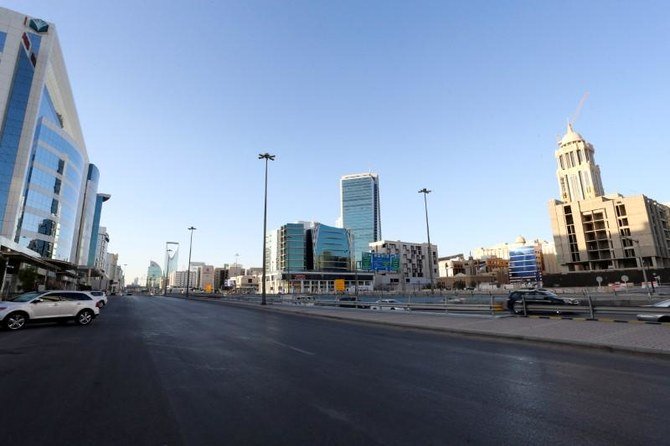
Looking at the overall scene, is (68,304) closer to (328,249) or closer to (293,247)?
(328,249)

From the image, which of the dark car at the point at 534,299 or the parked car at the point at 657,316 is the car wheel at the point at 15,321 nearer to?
the dark car at the point at 534,299

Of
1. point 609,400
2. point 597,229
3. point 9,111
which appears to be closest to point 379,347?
point 609,400

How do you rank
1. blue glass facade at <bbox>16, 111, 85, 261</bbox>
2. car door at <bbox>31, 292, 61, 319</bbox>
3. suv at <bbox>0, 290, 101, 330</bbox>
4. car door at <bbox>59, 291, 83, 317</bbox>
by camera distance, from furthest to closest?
blue glass facade at <bbox>16, 111, 85, 261</bbox>, car door at <bbox>59, 291, 83, 317</bbox>, car door at <bbox>31, 292, 61, 319</bbox>, suv at <bbox>0, 290, 101, 330</bbox>

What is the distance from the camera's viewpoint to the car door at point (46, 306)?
55.7 ft

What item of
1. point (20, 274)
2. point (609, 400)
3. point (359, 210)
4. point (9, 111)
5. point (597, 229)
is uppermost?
point (359, 210)

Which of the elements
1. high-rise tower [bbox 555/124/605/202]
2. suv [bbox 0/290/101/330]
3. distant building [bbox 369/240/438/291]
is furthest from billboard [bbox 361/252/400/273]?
distant building [bbox 369/240/438/291]

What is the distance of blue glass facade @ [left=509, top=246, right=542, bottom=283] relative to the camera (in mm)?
163375

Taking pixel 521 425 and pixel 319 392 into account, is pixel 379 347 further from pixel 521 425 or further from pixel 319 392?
pixel 521 425

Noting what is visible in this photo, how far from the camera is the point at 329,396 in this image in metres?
5.87

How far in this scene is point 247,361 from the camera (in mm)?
8789

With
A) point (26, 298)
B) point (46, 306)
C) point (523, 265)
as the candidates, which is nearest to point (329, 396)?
point (46, 306)

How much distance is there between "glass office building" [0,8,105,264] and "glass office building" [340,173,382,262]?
434 ft

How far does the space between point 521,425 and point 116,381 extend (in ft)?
21.9

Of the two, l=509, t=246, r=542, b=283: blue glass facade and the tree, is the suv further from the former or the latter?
l=509, t=246, r=542, b=283: blue glass facade
